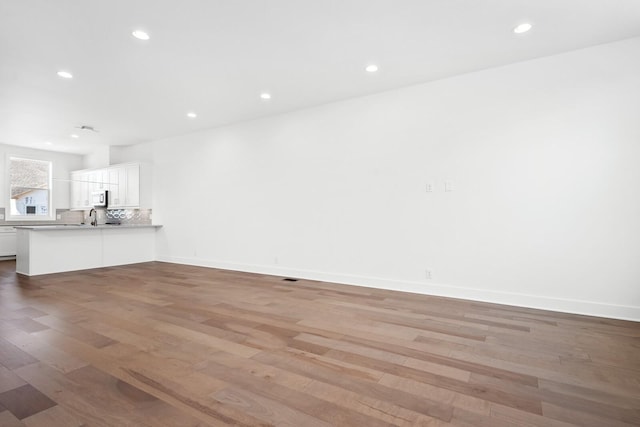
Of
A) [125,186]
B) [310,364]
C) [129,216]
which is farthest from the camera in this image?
[129,216]

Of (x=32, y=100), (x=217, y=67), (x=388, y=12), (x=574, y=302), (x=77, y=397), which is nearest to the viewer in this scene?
(x=77, y=397)

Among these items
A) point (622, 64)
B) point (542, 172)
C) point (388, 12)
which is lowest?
point (542, 172)

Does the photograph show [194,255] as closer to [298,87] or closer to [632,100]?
[298,87]

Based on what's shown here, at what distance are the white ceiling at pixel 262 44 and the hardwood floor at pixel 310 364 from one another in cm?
276

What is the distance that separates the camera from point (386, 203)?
14.1 feet

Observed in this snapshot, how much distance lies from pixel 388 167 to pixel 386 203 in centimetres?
51

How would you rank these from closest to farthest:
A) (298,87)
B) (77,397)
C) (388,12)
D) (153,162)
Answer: (77,397) → (388,12) → (298,87) → (153,162)

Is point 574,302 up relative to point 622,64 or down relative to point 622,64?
down

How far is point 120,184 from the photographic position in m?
7.27

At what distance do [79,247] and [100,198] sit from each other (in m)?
2.00

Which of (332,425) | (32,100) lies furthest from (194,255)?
(332,425)

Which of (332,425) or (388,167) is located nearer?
(332,425)

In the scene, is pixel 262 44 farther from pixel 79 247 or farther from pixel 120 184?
pixel 120 184

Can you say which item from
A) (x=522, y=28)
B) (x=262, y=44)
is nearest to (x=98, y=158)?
(x=262, y=44)
